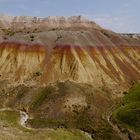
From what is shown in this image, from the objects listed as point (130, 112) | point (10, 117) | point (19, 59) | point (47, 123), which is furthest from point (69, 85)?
point (19, 59)

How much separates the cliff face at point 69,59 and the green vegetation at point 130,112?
5485 mm

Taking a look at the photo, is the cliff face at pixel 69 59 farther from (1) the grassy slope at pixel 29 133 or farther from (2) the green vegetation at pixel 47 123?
(1) the grassy slope at pixel 29 133

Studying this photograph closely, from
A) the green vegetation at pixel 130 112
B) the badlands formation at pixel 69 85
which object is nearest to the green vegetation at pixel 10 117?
the badlands formation at pixel 69 85

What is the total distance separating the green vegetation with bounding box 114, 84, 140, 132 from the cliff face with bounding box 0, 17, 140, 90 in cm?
549

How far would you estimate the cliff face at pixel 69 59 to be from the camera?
8950 centimetres

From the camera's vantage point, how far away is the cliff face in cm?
8950

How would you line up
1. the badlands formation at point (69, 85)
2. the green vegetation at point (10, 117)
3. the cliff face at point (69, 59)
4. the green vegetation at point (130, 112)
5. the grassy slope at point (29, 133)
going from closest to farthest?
the grassy slope at point (29, 133) < the badlands formation at point (69, 85) < the green vegetation at point (10, 117) < the green vegetation at point (130, 112) < the cliff face at point (69, 59)

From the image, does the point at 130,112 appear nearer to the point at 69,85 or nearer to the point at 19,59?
the point at 69,85

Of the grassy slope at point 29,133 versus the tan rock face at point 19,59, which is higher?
the tan rock face at point 19,59

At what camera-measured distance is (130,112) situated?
240ft

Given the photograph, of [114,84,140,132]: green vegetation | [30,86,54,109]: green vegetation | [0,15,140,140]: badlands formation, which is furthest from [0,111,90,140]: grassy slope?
[114,84,140,132]: green vegetation

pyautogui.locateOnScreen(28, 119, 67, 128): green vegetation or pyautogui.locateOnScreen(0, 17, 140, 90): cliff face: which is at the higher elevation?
pyautogui.locateOnScreen(0, 17, 140, 90): cliff face

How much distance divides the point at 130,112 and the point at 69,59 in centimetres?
2517

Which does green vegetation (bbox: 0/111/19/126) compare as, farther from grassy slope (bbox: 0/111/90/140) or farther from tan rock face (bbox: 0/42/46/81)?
tan rock face (bbox: 0/42/46/81)
